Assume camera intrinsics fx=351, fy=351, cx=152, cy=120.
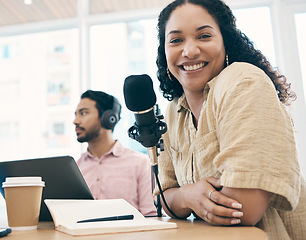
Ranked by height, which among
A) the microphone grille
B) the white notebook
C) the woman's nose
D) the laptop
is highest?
the woman's nose

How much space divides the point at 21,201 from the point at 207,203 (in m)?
0.53

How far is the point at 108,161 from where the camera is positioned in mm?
2619

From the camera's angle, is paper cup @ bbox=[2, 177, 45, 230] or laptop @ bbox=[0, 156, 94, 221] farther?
laptop @ bbox=[0, 156, 94, 221]

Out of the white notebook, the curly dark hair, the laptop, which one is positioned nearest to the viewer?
the white notebook

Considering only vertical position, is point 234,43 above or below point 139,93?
above

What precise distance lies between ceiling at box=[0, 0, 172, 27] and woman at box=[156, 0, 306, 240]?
2.10 meters

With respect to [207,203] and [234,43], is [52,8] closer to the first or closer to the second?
[234,43]

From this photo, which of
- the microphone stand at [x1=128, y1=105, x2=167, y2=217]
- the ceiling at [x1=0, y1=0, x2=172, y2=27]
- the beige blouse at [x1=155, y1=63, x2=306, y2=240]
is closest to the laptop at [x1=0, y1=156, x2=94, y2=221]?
the microphone stand at [x1=128, y1=105, x2=167, y2=217]

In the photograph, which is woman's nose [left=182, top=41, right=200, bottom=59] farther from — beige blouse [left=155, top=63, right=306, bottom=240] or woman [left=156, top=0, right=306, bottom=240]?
beige blouse [left=155, top=63, right=306, bottom=240]

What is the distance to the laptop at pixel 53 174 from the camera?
118cm

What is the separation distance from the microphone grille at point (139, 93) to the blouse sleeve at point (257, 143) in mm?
213

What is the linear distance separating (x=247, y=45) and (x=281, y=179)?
0.67m

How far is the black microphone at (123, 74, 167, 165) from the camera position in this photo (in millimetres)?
1037

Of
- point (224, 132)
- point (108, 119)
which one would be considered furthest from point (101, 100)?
point (224, 132)
